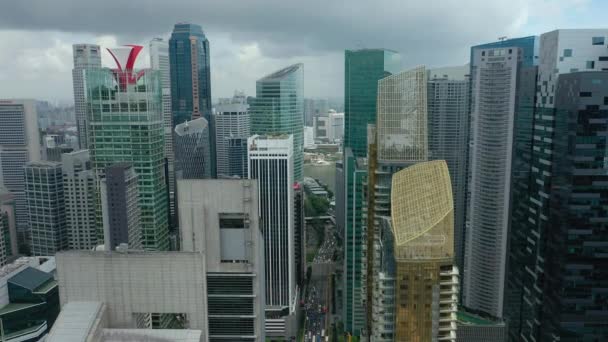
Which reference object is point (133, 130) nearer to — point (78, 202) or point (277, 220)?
point (277, 220)

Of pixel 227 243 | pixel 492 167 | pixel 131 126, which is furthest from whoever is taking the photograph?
pixel 492 167

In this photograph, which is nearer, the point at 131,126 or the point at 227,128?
the point at 131,126

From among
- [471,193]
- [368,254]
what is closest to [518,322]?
[368,254]

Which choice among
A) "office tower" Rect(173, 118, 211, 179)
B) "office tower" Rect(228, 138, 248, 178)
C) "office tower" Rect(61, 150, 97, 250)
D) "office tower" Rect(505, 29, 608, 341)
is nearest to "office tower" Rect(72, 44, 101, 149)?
"office tower" Rect(228, 138, 248, 178)

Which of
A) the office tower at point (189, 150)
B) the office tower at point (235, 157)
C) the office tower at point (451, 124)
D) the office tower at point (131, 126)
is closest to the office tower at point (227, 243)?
the office tower at point (131, 126)

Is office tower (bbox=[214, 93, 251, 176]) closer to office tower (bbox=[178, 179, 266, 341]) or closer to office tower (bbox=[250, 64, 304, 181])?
office tower (bbox=[250, 64, 304, 181])

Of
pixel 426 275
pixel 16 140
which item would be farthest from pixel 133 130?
pixel 16 140

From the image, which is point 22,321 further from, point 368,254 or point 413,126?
point 413,126
